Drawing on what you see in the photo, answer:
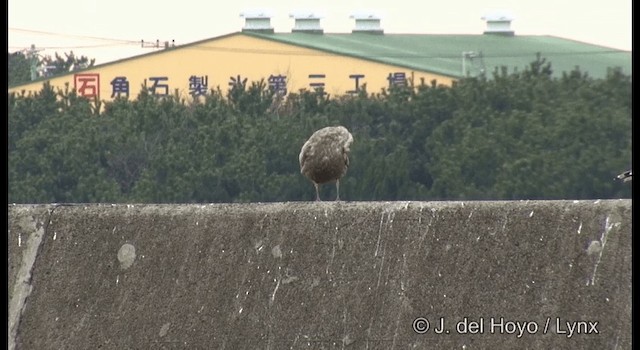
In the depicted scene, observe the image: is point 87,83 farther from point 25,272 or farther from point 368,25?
point 25,272

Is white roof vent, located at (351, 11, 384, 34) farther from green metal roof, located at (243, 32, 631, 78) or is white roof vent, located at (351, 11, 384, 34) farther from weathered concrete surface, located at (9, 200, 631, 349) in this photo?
weathered concrete surface, located at (9, 200, 631, 349)

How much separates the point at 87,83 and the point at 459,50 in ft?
47.4

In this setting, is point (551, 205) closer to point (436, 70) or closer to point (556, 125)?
point (556, 125)

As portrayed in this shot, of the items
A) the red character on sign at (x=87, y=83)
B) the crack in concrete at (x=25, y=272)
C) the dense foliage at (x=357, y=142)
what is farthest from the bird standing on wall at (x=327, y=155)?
the red character on sign at (x=87, y=83)

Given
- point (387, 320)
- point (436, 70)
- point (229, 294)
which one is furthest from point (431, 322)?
point (436, 70)

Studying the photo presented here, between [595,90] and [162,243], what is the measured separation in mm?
52012

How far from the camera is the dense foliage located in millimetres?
55469

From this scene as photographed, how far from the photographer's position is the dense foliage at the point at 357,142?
5547 cm

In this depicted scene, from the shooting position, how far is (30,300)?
301 inches

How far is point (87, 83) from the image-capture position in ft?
225

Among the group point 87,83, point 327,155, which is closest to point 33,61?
point 87,83

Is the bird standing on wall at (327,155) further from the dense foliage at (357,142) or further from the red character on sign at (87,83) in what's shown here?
the red character on sign at (87,83)

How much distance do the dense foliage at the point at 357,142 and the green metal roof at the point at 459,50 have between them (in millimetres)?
6471

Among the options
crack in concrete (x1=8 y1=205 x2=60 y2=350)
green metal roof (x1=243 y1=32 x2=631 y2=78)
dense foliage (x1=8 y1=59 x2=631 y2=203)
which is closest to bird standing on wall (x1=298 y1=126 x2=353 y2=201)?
crack in concrete (x1=8 y1=205 x2=60 y2=350)
